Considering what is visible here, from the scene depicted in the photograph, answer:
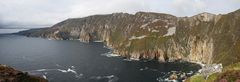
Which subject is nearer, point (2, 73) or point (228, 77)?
point (228, 77)

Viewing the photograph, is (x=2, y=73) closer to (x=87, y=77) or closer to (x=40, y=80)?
(x=40, y=80)

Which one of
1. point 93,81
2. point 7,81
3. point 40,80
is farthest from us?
point 93,81

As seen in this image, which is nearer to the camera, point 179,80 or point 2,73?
point 2,73

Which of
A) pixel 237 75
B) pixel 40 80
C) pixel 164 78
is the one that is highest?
pixel 237 75

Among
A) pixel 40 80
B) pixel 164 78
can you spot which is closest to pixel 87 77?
pixel 164 78

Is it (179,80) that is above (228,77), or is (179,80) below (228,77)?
below

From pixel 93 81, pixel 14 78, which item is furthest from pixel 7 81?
pixel 93 81

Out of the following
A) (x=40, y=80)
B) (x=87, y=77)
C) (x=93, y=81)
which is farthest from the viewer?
(x=87, y=77)

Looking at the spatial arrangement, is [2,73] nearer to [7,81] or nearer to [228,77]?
[7,81]

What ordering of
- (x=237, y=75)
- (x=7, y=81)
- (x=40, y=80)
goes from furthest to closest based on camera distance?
(x=40, y=80), (x=7, y=81), (x=237, y=75)
